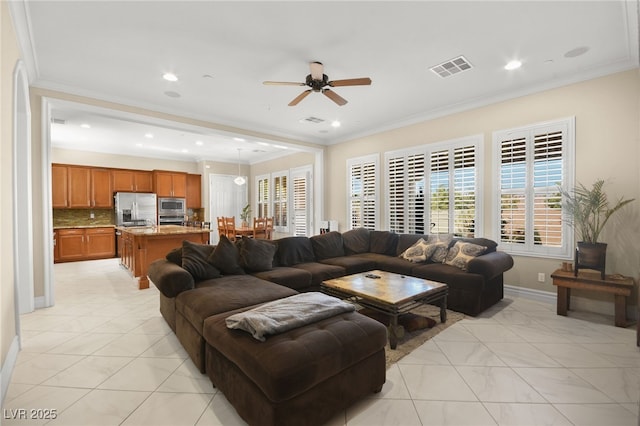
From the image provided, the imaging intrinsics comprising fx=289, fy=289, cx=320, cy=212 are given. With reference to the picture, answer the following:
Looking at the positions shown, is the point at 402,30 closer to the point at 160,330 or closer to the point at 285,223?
the point at 160,330

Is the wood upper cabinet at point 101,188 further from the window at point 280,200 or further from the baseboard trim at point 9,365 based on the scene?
the baseboard trim at point 9,365

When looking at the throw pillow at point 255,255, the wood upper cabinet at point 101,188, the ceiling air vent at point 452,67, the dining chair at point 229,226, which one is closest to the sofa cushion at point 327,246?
the throw pillow at point 255,255

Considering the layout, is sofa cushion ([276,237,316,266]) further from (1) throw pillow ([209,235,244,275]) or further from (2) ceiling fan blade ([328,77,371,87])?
(2) ceiling fan blade ([328,77,371,87])

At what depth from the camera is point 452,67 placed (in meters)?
3.53

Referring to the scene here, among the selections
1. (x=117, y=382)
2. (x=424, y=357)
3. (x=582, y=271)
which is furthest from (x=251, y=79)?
(x=582, y=271)

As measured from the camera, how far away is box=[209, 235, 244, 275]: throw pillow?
3.38m

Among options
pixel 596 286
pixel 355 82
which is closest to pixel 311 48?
pixel 355 82

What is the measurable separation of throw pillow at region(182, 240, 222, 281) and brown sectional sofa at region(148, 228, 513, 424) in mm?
10

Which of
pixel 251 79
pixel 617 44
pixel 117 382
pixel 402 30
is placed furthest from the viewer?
pixel 251 79

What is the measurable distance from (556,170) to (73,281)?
311 inches

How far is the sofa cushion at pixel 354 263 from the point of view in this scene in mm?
4341

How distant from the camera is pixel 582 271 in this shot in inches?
133

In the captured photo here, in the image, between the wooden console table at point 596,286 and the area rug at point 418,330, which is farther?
the wooden console table at point 596,286

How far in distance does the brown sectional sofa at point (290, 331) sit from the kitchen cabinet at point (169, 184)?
5932 millimetres
